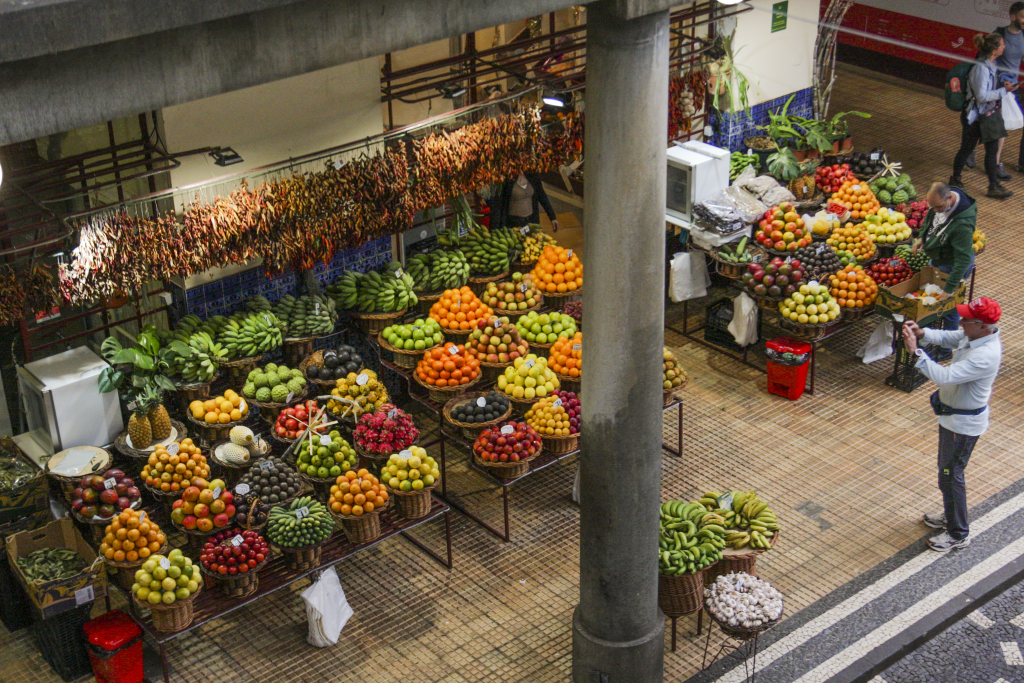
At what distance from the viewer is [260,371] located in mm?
8875

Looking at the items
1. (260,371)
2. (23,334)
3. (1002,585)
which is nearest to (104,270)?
(23,334)

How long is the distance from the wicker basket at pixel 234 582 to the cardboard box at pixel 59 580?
0.66 m

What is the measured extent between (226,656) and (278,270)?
110 inches

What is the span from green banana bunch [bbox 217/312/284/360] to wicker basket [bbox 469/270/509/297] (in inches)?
77.3

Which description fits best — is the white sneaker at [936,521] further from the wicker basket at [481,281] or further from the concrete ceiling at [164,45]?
the concrete ceiling at [164,45]

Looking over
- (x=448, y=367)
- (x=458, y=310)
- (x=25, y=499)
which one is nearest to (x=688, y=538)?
(x=448, y=367)

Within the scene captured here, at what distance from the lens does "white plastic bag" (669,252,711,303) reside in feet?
36.6

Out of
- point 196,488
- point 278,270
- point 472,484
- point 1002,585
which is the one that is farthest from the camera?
point 472,484

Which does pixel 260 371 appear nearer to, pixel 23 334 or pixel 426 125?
pixel 23 334

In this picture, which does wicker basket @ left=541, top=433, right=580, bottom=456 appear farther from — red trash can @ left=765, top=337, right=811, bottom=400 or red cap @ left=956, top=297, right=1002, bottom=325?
red cap @ left=956, top=297, right=1002, bottom=325

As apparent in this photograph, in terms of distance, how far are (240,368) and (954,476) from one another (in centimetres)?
Answer: 525

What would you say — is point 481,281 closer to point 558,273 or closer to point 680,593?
point 558,273

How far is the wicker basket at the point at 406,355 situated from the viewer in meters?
9.40

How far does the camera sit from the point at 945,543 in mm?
8516
